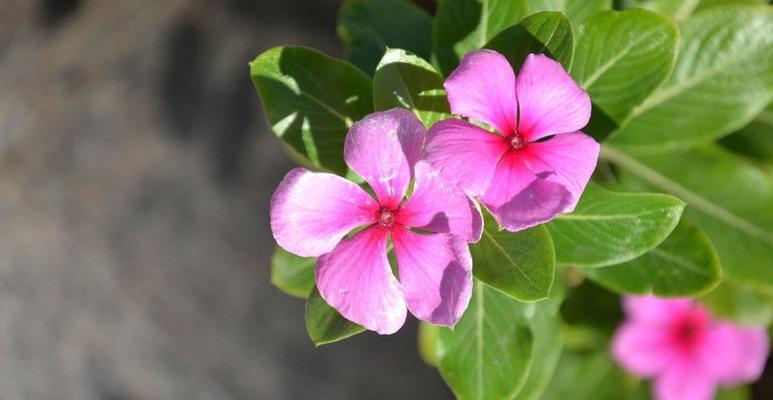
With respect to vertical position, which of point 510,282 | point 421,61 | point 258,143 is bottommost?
point 258,143

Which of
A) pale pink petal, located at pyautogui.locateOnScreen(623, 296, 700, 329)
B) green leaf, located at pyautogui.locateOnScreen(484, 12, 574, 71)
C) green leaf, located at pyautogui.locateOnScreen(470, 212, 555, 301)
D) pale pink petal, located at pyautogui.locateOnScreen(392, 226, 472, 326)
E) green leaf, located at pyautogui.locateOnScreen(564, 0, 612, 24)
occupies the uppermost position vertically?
green leaf, located at pyautogui.locateOnScreen(484, 12, 574, 71)

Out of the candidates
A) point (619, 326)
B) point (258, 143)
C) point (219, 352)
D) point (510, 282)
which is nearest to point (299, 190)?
point (510, 282)

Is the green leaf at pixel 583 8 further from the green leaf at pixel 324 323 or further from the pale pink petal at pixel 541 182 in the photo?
the green leaf at pixel 324 323

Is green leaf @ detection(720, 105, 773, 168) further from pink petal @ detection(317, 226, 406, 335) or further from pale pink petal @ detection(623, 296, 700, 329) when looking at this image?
pink petal @ detection(317, 226, 406, 335)

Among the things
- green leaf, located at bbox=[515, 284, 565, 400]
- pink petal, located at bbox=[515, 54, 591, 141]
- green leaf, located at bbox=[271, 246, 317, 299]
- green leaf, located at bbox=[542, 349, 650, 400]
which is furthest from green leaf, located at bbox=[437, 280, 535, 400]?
green leaf, located at bbox=[542, 349, 650, 400]

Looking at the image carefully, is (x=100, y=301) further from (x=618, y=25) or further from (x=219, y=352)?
(x=618, y=25)

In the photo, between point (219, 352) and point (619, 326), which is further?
point (219, 352)

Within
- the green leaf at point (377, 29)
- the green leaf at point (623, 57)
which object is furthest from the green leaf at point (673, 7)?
the green leaf at point (377, 29)
